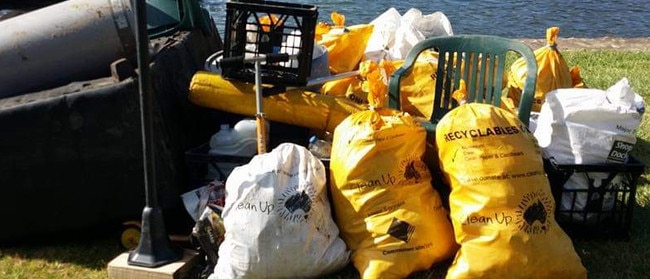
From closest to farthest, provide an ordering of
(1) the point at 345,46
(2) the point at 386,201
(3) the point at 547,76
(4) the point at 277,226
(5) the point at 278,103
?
(4) the point at 277,226 < (2) the point at 386,201 < (5) the point at 278,103 < (3) the point at 547,76 < (1) the point at 345,46

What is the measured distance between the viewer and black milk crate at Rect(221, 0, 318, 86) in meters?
3.47

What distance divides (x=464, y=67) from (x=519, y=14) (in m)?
9.90

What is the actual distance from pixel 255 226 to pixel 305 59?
3.23ft

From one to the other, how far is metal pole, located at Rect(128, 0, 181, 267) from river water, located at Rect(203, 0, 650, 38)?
7.94 meters

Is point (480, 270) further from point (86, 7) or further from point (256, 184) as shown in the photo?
point (86, 7)

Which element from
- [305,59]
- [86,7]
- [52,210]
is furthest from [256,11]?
[52,210]

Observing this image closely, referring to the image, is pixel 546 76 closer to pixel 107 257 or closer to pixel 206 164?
pixel 206 164

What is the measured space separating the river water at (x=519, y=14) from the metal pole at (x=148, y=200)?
7.94 meters

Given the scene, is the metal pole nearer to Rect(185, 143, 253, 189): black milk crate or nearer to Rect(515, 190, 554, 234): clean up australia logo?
Rect(185, 143, 253, 189): black milk crate

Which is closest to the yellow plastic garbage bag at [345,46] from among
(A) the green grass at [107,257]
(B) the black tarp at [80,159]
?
(B) the black tarp at [80,159]

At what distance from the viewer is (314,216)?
3002 millimetres

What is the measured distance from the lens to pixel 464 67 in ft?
12.6

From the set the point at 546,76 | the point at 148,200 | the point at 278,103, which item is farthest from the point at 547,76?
the point at 148,200

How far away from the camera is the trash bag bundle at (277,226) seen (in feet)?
9.56
